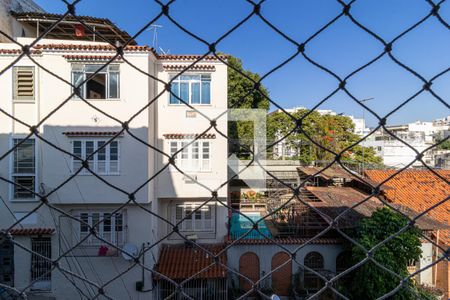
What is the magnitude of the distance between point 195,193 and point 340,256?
296cm

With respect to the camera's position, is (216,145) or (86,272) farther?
(216,145)

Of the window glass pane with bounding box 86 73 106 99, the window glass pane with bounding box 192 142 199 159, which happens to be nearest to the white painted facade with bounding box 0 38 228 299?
the window glass pane with bounding box 86 73 106 99

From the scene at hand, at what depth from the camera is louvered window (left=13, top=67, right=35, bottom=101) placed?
542cm

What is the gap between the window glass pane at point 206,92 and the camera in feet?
19.7

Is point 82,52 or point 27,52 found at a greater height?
point 82,52

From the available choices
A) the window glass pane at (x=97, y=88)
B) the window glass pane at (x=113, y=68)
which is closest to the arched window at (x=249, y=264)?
the window glass pane at (x=97, y=88)

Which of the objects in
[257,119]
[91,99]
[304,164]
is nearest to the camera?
[91,99]

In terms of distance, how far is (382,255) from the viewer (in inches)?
186

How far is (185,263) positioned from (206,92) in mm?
3131

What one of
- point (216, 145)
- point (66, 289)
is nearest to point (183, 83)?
point (216, 145)

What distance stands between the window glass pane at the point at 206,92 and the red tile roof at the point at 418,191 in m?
4.66

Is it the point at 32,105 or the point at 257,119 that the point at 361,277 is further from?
the point at 32,105

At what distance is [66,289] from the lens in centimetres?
530

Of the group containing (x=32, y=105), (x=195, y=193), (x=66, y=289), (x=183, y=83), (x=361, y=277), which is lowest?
(x=66, y=289)
